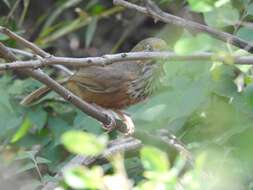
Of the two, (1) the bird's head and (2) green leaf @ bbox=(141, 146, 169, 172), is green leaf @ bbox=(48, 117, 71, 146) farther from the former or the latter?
(2) green leaf @ bbox=(141, 146, 169, 172)

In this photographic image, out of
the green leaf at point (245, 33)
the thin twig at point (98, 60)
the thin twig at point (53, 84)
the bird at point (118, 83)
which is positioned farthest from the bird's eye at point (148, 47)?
the thin twig at point (98, 60)

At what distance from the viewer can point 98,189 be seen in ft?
6.16

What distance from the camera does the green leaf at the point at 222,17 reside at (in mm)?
2398

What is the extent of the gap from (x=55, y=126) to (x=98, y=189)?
2.82 meters

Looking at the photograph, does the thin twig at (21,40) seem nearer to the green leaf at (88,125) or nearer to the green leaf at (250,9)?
the green leaf at (250,9)

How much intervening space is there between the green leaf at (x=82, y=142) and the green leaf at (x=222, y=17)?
0.73m

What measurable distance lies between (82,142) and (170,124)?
185 centimetres

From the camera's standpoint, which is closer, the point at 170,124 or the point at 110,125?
the point at 170,124

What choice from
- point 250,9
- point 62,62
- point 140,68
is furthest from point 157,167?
point 140,68

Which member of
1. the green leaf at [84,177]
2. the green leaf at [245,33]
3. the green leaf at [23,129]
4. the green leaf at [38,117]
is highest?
the green leaf at [84,177]

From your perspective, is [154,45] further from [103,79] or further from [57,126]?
[57,126]

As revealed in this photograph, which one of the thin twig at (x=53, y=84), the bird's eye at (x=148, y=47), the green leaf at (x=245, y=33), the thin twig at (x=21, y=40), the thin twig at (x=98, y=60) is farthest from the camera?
the bird's eye at (x=148, y=47)

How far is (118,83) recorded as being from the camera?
5.01 metres

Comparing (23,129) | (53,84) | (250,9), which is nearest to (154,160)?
(53,84)
